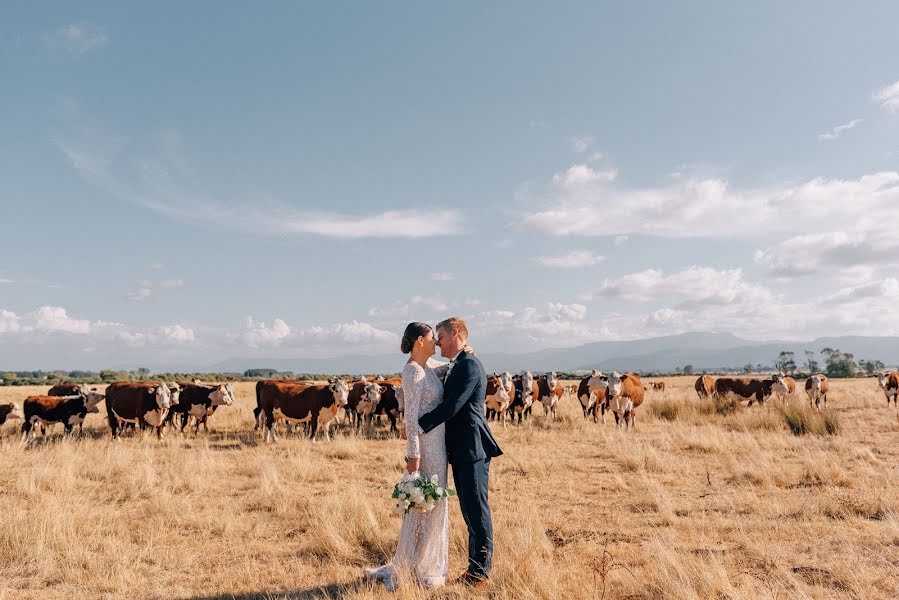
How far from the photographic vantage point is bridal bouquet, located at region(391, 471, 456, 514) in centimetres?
472

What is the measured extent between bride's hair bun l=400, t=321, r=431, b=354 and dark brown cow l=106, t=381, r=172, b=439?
45.4ft

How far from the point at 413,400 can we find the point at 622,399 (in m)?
15.5

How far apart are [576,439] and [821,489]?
6.96 m

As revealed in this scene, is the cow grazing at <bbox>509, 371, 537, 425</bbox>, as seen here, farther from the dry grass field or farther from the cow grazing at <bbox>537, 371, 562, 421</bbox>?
the dry grass field

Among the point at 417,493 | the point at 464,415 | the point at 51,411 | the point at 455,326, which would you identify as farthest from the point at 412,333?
the point at 51,411

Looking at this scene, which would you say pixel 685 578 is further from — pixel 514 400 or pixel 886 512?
pixel 514 400

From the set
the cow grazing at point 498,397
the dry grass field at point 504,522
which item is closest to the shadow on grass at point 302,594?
the dry grass field at point 504,522

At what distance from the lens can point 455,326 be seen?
5008mm

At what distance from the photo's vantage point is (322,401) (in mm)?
15820

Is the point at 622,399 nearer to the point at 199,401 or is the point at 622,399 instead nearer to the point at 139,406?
the point at 199,401

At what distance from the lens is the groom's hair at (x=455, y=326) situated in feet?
16.4

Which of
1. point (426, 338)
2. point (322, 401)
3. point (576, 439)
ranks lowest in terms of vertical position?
point (576, 439)

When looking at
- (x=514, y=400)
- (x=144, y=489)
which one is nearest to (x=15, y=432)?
(x=144, y=489)

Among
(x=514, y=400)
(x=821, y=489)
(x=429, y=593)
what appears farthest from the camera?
(x=514, y=400)
